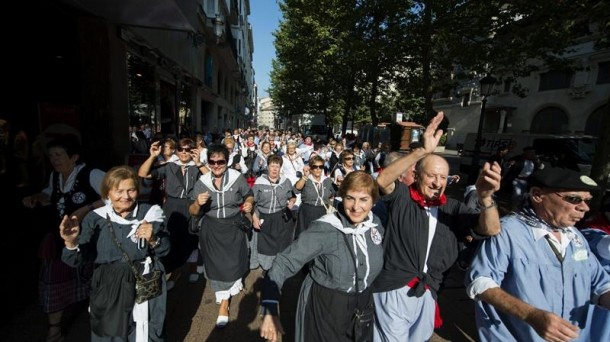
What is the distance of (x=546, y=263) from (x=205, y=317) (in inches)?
135

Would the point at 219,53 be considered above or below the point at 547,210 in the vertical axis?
above

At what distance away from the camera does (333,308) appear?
→ 2.09 m

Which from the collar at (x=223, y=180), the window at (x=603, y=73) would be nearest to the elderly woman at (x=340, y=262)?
the collar at (x=223, y=180)

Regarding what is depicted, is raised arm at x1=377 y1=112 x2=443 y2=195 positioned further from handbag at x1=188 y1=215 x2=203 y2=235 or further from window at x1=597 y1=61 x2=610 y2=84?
window at x1=597 y1=61 x2=610 y2=84

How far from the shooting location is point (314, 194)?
4746mm

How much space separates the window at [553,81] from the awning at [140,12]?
28413 millimetres

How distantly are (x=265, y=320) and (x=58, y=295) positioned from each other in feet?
7.69

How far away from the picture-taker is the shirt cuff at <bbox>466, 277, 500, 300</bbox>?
1.87 m

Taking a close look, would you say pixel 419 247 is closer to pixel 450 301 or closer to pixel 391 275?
pixel 391 275

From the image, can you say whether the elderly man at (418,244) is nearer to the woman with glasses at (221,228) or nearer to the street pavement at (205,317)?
the street pavement at (205,317)

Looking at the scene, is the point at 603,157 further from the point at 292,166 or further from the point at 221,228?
the point at 221,228

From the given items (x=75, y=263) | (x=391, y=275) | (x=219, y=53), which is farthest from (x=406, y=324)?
(x=219, y=53)

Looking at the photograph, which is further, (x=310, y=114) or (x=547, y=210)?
(x=310, y=114)

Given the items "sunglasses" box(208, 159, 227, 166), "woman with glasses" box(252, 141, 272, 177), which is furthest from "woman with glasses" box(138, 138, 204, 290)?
"woman with glasses" box(252, 141, 272, 177)
